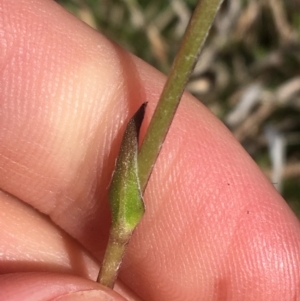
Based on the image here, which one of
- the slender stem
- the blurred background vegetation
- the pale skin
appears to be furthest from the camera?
the blurred background vegetation

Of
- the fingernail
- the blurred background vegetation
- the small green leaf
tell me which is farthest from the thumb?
the blurred background vegetation

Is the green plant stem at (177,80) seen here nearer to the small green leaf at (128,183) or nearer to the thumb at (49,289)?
the small green leaf at (128,183)

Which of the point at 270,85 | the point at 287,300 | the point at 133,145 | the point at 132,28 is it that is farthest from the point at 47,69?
the point at 270,85

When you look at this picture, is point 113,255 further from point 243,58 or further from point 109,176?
point 243,58

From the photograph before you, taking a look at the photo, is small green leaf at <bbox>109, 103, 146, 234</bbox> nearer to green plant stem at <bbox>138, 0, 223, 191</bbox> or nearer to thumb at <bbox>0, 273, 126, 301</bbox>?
green plant stem at <bbox>138, 0, 223, 191</bbox>

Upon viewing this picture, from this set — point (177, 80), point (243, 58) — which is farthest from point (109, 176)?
point (243, 58)

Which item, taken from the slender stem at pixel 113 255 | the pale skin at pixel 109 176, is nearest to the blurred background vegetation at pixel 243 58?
the pale skin at pixel 109 176
